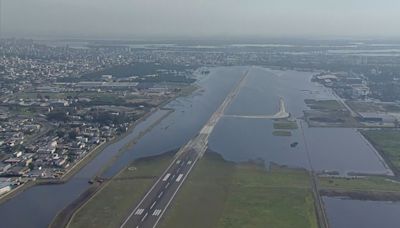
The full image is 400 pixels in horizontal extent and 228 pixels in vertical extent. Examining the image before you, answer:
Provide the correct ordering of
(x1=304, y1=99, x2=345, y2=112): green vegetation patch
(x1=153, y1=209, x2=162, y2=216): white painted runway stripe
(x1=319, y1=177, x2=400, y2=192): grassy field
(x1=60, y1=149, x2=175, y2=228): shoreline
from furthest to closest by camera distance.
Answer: (x1=304, y1=99, x2=345, y2=112): green vegetation patch → (x1=319, y1=177, x2=400, y2=192): grassy field → (x1=153, y1=209, x2=162, y2=216): white painted runway stripe → (x1=60, y1=149, x2=175, y2=228): shoreline

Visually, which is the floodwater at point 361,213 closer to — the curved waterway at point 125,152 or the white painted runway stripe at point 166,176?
the white painted runway stripe at point 166,176

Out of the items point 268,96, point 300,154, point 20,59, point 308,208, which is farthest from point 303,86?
point 20,59

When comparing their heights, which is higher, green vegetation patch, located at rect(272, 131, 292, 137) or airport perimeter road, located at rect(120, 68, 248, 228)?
green vegetation patch, located at rect(272, 131, 292, 137)

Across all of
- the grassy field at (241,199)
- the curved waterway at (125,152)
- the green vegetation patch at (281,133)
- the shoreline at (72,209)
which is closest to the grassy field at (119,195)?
the shoreline at (72,209)

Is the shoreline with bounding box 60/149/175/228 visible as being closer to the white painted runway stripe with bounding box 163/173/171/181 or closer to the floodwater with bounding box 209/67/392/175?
the white painted runway stripe with bounding box 163/173/171/181

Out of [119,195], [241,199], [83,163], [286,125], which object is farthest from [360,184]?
[83,163]

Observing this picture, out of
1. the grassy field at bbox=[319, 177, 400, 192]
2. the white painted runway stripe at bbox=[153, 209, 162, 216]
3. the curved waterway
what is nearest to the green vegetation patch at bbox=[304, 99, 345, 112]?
the curved waterway

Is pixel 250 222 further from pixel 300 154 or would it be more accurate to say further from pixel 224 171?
pixel 300 154
